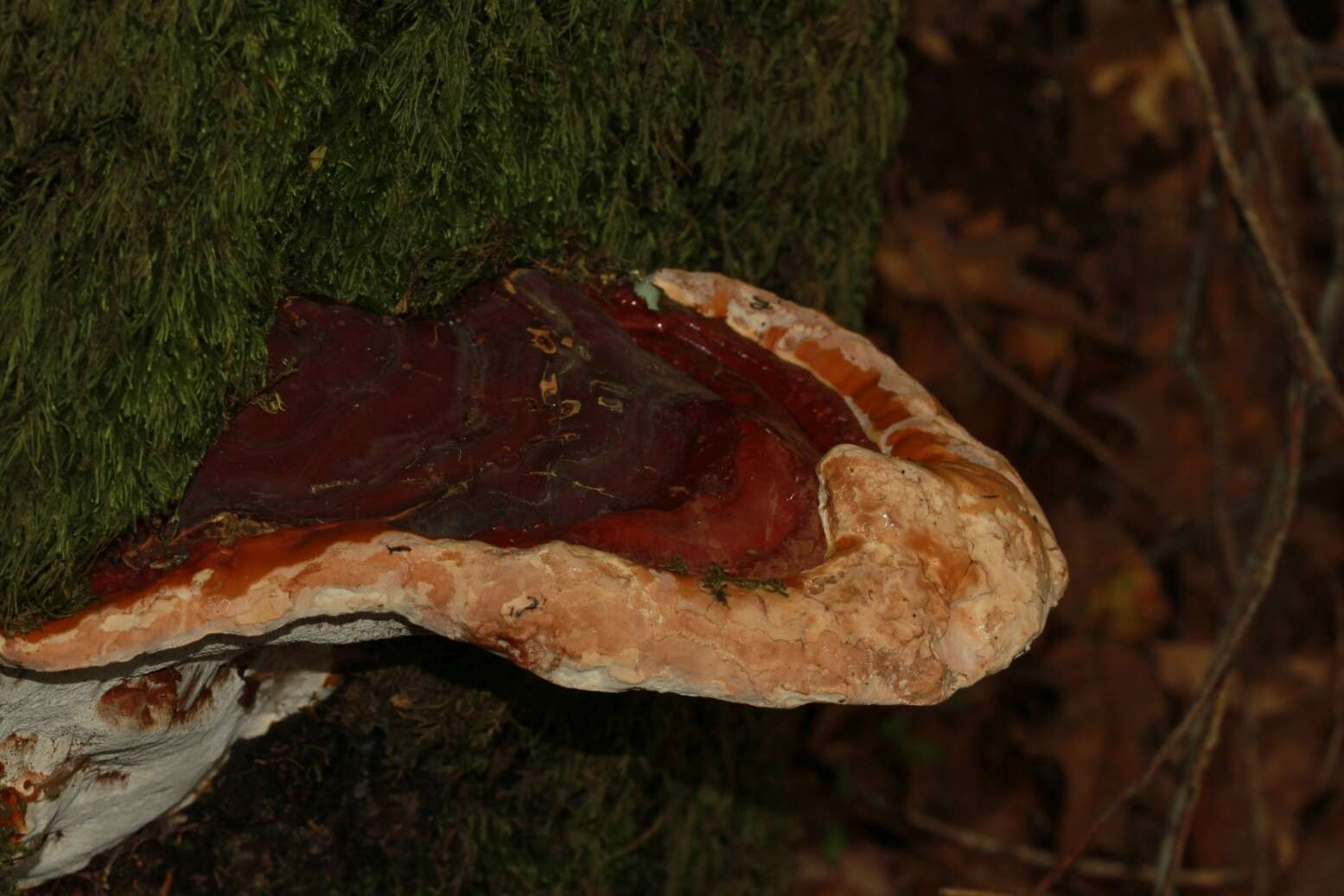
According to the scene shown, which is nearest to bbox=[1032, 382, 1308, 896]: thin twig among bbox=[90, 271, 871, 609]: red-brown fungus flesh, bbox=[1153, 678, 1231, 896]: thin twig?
bbox=[1153, 678, 1231, 896]: thin twig

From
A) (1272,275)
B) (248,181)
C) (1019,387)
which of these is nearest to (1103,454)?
(1019,387)

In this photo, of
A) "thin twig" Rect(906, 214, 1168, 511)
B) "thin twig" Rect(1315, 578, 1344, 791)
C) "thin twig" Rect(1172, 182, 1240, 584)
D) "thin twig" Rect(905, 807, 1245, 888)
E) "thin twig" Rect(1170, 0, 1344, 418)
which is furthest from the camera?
"thin twig" Rect(906, 214, 1168, 511)

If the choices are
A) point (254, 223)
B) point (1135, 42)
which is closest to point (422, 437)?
point (254, 223)

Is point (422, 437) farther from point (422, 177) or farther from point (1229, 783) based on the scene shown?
point (1229, 783)

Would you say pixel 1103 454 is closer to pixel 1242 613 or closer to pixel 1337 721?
pixel 1337 721

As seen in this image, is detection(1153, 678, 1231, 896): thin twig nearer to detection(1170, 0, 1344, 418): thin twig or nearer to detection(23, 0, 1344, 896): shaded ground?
detection(1170, 0, 1344, 418): thin twig

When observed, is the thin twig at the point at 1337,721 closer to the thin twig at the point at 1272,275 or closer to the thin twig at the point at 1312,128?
the thin twig at the point at 1312,128
